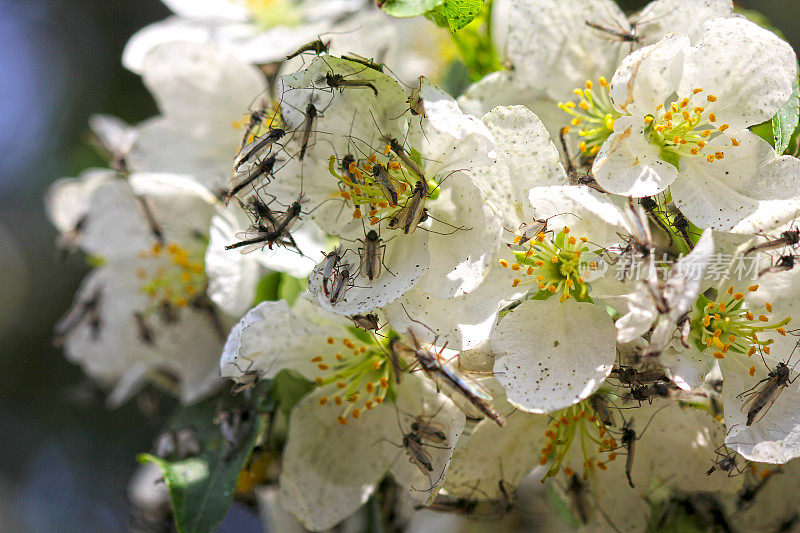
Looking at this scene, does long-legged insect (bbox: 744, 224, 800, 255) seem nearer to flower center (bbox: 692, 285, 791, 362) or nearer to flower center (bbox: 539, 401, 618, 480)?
flower center (bbox: 692, 285, 791, 362)

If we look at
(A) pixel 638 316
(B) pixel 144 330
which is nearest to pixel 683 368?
(A) pixel 638 316

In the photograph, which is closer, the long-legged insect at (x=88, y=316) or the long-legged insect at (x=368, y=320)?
the long-legged insect at (x=368, y=320)

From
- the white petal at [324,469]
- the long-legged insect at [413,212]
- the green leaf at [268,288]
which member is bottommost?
the white petal at [324,469]

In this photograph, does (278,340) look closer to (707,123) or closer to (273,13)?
(707,123)

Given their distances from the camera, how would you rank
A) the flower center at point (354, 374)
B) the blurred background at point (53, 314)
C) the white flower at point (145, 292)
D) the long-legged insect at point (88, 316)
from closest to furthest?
the flower center at point (354, 374)
the white flower at point (145, 292)
the long-legged insect at point (88, 316)
the blurred background at point (53, 314)

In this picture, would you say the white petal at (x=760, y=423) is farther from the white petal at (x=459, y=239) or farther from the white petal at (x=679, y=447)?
the white petal at (x=459, y=239)

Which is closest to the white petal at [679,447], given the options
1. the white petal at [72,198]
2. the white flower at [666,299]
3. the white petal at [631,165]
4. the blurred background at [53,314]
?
the white flower at [666,299]

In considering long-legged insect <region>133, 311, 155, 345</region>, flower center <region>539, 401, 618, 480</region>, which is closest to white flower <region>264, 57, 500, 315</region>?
flower center <region>539, 401, 618, 480</region>
